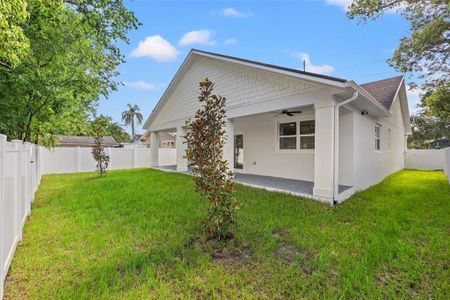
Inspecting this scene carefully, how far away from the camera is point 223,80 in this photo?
9375 mm

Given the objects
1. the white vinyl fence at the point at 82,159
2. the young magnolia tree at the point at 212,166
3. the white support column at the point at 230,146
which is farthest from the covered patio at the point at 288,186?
the white vinyl fence at the point at 82,159

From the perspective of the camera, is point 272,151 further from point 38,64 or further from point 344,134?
point 38,64

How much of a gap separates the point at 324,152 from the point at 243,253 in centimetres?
375

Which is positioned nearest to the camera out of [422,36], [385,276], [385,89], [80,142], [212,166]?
[385,276]

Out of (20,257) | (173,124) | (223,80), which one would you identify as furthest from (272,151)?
(20,257)

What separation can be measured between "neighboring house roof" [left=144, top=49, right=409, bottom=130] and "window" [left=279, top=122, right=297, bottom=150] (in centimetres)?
265

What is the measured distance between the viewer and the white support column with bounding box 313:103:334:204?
5.84 m

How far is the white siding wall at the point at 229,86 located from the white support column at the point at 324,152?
2.85 ft

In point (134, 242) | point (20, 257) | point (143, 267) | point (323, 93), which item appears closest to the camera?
point (143, 267)

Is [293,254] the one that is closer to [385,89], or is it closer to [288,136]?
[288,136]

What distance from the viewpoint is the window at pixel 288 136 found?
8859 mm

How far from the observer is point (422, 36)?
27.5 feet

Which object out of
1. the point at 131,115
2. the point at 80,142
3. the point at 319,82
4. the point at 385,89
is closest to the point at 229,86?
the point at 319,82

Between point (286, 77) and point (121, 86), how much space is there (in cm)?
634
